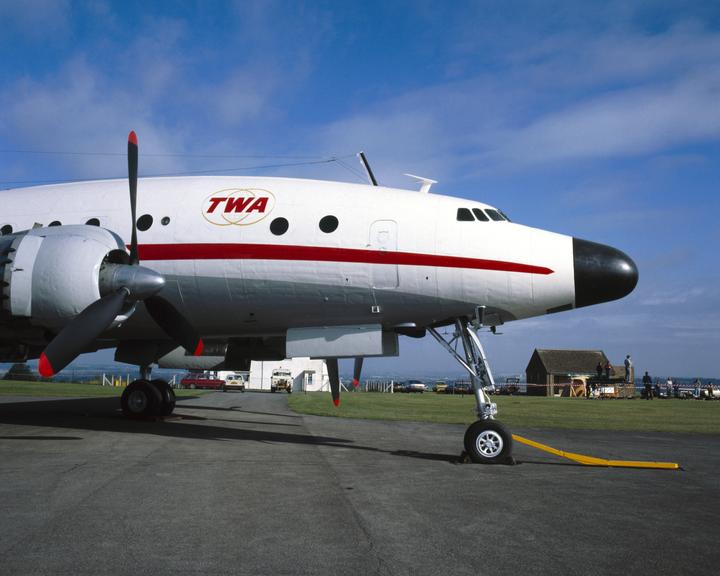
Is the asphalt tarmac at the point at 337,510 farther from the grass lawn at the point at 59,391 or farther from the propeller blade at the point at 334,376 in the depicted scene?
the grass lawn at the point at 59,391

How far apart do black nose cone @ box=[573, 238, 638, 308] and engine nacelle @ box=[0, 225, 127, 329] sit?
9265 mm

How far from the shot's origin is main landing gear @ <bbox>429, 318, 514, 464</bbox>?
36.7ft

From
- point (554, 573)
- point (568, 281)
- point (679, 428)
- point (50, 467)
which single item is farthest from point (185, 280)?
point (679, 428)

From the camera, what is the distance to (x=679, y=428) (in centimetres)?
1995

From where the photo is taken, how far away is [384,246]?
42.0 ft

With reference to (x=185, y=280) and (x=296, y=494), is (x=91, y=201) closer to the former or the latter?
(x=185, y=280)

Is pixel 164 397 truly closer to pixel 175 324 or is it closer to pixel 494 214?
pixel 175 324

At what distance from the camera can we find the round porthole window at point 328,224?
1306cm

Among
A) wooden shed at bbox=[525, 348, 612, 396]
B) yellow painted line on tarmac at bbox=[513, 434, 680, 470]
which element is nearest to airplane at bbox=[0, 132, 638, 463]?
yellow painted line on tarmac at bbox=[513, 434, 680, 470]

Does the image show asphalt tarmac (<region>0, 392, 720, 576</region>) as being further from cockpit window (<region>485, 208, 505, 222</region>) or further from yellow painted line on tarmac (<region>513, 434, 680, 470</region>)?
cockpit window (<region>485, 208, 505, 222</region>)

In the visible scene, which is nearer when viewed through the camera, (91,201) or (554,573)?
(554,573)

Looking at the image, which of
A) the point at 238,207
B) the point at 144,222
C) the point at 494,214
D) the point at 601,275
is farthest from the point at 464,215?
→ the point at 144,222

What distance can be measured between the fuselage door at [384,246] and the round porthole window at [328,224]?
79cm

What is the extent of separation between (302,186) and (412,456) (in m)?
6.38
